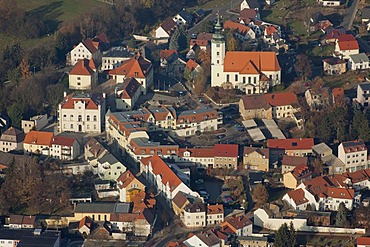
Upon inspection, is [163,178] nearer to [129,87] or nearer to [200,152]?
[200,152]

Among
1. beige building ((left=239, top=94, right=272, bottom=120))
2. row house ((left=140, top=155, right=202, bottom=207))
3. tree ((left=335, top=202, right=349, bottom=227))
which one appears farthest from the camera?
beige building ((left=239, top=94, right=272, bottom=120))

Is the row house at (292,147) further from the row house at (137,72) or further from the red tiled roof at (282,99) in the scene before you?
the row house at (137,72)

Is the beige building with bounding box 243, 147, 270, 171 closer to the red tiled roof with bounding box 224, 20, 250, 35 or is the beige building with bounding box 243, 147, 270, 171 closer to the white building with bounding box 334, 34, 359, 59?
the white building with bounding box 334, 34, 359, 59

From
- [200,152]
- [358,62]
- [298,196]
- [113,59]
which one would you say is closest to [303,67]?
[358,62]

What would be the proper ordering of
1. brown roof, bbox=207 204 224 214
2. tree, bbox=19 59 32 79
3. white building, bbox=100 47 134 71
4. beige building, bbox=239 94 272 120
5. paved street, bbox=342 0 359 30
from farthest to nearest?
1. paved street, bbox=342 0 359 30
2. white building, bbox=100 47 134 71
3. tree, bbox=19 59 32 79
4. beige building, bbox=239 94 272 120
5. brown roof, bbox=207 204 224 214

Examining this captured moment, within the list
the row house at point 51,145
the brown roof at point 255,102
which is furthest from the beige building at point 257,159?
the row house at point 51,145

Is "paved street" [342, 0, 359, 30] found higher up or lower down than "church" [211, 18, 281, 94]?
higher up

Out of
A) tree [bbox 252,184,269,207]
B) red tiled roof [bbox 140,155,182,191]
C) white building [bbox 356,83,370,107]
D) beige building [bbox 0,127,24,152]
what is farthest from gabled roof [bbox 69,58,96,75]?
tree [bbox 252,184,269,207]

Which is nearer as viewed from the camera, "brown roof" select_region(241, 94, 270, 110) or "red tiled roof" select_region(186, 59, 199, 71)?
"brown roof" select_region(241, 94, 270, 110)
